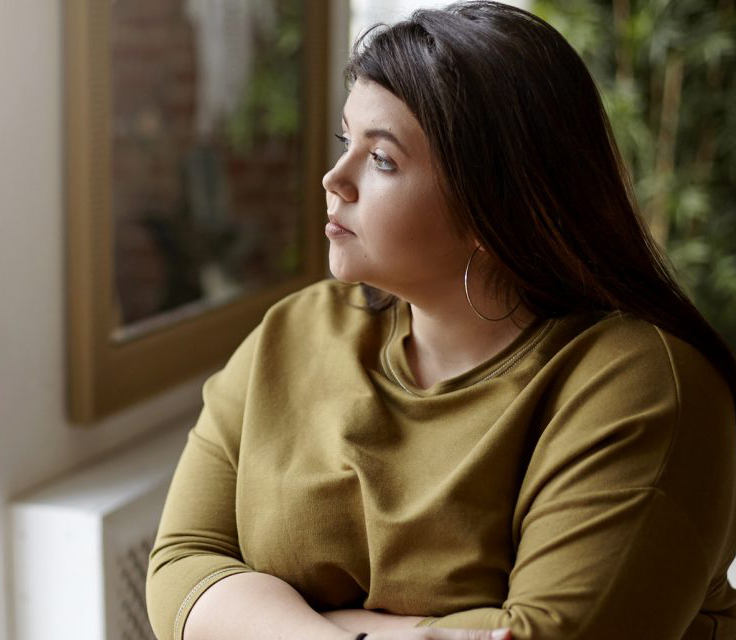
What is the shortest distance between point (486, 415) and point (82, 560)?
1003 mm

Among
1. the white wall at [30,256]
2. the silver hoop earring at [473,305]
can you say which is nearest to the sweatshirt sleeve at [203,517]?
the silver hoop earring at [473,305]

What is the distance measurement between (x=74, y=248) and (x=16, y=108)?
12.2 inches

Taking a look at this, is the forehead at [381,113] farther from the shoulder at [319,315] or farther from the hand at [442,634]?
the hand at [442,634]

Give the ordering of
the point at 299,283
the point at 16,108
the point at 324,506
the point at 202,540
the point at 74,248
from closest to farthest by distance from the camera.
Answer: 1. the point at 324,506
2. the point at 202,540
3. the point at 16,108
4. the point at 74,248
5. the point at 299,283

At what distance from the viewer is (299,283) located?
333 cm

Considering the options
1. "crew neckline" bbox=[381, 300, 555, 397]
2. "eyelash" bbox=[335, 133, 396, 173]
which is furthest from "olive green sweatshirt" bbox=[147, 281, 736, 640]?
"eyelash" bbox=[335, 133, 396, 173]

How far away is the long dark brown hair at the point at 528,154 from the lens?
1.35 meters

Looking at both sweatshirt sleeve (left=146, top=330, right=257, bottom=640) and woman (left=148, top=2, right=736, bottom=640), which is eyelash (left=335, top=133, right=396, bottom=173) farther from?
sweatshirt sleeve (left=146, top=330, right=257, bottom=640)

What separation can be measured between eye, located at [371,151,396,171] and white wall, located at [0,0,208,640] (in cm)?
88

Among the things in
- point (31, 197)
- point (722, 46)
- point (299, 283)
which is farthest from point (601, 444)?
point (722, 46)

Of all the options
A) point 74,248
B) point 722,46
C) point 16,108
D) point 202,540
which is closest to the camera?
point 202,540

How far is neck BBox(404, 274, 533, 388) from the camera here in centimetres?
150

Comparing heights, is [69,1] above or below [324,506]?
above

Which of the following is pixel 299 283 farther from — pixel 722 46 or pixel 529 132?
pixel 529 132
